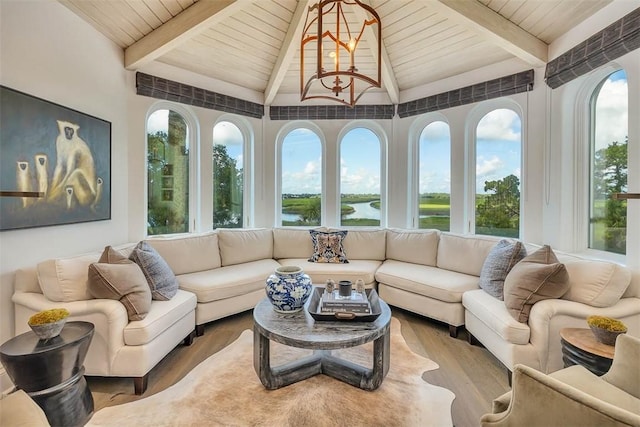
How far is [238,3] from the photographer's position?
2.57 metres

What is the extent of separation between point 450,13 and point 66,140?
343 cm

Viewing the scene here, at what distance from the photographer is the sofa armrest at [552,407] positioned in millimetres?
781

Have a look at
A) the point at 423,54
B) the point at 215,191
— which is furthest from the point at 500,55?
the point at 215,191

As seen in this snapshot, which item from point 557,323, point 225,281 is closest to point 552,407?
point 557,323

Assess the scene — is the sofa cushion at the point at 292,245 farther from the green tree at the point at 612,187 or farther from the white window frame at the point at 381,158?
the green tree at the point at 612,187

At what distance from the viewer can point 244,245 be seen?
146 inches

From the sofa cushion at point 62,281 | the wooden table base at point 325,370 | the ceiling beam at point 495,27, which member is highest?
the ceiling beam at point 495,27

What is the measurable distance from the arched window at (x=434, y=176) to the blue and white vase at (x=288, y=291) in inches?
105

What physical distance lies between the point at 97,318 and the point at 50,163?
128cm

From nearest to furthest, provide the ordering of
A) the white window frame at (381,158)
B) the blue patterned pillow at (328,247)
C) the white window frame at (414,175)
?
the blue patterned pillow at (328,247) → the white window frame at (414,175) → the white window frame at (381,158)

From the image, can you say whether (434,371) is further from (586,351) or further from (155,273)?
(155,273)

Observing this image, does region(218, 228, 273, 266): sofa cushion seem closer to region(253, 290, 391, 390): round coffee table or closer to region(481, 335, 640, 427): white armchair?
region(253, 290, 391, 390): round coffee table

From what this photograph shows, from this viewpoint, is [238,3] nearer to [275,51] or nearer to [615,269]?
[275,51]

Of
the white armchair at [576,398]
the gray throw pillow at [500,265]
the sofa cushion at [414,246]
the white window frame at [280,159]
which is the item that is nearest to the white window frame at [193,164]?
the white window frame at [280,159]
